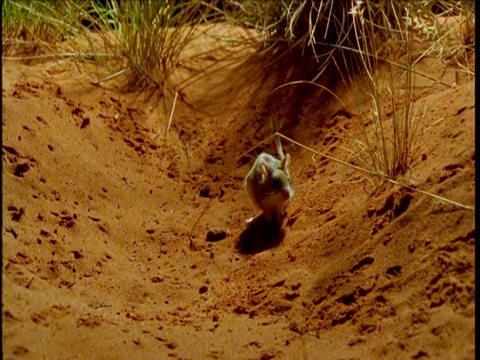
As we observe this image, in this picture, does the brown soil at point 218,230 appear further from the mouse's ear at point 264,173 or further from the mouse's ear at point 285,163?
the mouse's ear at point 264,173

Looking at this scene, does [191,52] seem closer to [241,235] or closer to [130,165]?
[130,165]

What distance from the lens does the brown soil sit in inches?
110

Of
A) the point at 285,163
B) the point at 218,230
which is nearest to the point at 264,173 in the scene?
the point at 285,163

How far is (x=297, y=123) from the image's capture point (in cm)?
498

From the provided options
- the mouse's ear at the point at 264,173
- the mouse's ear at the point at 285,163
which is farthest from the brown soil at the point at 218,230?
the mouse's ear at the point at 264,173

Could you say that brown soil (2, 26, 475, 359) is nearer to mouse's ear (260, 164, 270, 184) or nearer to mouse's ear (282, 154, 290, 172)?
mouse's ear (282, 154, 290, 172)

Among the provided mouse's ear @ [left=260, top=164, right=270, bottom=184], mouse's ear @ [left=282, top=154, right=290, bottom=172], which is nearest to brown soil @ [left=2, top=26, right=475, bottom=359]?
mouse's ear @ [left=282, top=154, right=290, bottom=172]

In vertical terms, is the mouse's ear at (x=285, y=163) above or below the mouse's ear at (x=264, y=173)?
below

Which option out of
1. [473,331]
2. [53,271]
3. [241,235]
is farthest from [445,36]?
[53,271]

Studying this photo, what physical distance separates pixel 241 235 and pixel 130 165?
958mm

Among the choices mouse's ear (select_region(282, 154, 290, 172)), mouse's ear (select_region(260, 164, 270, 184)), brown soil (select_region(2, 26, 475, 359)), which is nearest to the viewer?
brown soil (select_region(2, 26, 475, 359))

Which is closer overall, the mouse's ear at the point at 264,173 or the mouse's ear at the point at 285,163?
the mouse's ear at the point at 264,173

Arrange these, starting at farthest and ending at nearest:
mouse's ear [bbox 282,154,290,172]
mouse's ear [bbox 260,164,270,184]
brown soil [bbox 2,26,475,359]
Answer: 1. mouse's ear [bbox 282,154,290,172]
2. mouse's ear [bbox 260,164,270,184]
3. brown soil [bbox 2,26,475,359]

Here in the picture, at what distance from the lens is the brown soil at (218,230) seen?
9.20 feet
